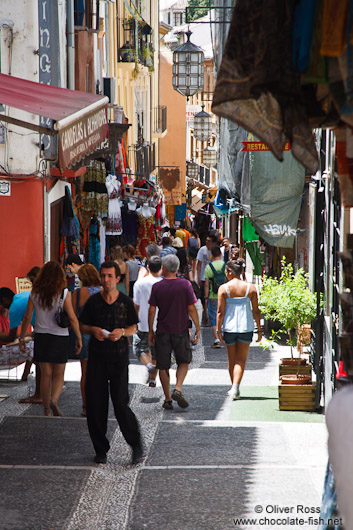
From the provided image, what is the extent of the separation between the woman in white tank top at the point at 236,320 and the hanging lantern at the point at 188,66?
11.8m

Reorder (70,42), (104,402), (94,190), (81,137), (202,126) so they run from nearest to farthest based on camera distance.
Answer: (104,402) < (81,137) < (70,42) < (94,190) < (202,126)

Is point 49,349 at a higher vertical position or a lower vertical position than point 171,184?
lower

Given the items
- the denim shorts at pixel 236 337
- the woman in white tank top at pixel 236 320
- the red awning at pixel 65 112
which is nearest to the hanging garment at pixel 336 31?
the red awning at pixel 65 112

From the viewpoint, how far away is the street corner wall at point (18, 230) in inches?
548

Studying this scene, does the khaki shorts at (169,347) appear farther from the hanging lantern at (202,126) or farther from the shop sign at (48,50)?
the hanging lantern at (202,126)

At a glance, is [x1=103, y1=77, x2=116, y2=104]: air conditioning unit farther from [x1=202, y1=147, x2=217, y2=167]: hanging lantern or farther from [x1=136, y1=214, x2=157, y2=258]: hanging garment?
[x1=202, y1=147, x2=217, y2=167]: hanging lantern

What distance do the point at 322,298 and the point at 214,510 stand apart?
487 cm

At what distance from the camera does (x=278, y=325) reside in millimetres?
15523

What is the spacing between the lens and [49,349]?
29.1 ft

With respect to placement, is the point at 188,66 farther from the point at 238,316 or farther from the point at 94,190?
the point at 238,316

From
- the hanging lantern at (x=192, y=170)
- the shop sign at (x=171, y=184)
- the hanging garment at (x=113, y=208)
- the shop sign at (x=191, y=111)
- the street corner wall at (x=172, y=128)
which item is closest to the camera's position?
the hanging garment at (x=113, y=208)

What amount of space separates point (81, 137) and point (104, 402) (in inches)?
Answer: 132

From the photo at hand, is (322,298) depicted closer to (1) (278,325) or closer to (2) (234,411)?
(2) (234,411)

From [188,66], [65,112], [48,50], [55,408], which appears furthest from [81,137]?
[188,66]
